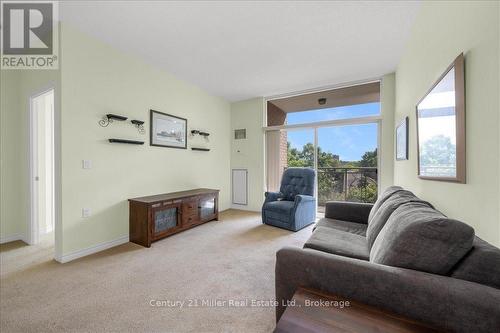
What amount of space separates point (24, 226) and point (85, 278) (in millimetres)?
1950

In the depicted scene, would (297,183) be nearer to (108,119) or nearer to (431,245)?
(431,245)

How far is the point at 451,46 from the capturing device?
1.43 m

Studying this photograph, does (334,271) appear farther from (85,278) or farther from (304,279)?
(85,278)

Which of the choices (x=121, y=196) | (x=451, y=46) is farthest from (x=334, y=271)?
(x=121, y=196)

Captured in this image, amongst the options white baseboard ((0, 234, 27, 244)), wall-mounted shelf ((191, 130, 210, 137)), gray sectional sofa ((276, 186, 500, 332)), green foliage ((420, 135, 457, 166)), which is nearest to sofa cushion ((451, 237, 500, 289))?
gray sectional sofa ((276, 186, 500, 332))

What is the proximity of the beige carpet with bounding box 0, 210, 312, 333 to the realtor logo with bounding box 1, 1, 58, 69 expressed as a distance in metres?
2.32

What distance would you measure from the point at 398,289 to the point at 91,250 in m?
3.20

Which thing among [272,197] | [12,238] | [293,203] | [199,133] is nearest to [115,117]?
[199,133]

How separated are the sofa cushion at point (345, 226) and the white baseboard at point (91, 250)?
8.73 feet

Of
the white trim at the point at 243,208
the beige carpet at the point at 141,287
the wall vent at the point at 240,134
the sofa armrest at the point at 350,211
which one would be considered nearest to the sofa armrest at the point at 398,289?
the beige carpet at the point at 141,287

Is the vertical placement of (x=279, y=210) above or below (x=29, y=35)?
below

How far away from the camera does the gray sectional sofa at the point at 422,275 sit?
32.2 inches

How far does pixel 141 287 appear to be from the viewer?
6.39 ft

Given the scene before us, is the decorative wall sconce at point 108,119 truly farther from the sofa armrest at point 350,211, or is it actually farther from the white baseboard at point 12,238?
the sofa armrest at point 350,211
